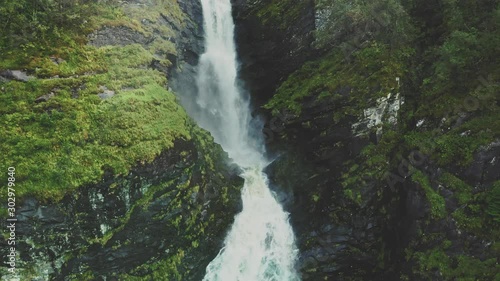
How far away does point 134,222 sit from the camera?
1080 centimetres

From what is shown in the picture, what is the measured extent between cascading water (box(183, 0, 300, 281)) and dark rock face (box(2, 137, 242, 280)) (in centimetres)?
85

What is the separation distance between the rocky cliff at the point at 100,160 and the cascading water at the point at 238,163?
672 millimetres

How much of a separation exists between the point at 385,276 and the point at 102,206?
9.73 metres

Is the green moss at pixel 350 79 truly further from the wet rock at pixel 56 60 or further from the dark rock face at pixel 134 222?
the wet rock at pixel 56 60

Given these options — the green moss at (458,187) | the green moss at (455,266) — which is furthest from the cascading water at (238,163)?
the green moss at (458,187)

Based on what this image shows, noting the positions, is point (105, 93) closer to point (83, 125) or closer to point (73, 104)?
point (73, 104)

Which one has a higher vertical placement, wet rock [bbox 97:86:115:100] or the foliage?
the foliage

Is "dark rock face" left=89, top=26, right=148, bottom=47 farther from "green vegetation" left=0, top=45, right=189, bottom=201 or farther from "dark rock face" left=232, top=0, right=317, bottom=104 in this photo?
"dark rock face" left=232, top=0, right=317, bottom=104

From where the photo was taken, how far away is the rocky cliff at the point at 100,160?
9766 millimetres

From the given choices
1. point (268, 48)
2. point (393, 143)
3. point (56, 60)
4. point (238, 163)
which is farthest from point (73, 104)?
point (393, 143)

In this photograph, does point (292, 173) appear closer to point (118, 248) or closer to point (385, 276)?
point (385, 276)

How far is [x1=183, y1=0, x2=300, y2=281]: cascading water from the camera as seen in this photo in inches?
507

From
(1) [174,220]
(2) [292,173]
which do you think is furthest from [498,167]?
(1) [174,220]

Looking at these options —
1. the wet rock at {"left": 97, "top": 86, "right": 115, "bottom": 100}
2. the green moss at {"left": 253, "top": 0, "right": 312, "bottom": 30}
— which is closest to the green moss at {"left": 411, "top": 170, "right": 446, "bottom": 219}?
the green moss at {"left": 253, "top": 0, "right": 312, "bottom": 30}
